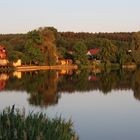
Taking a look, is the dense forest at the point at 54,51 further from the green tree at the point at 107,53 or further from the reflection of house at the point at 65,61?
the reflection of house at the point at 65,61

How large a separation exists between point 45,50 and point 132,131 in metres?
38.0

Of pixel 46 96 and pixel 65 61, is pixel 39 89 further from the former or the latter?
pixel 65 61

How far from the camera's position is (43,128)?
599 centimetres

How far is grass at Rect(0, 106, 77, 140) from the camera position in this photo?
5.45m

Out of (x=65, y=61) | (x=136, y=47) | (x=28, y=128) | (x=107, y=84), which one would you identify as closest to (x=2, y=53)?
(x=65, y=61)

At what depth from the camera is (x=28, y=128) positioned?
18.8 ft

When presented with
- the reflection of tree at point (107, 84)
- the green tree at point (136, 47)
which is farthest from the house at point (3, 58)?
the green tree at point (136, 47)

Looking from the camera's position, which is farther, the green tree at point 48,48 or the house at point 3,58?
the green tree at point 48,48

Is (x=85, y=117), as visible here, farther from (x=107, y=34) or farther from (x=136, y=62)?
(x=107, y=34)

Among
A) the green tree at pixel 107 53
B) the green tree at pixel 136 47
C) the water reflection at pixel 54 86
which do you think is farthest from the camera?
the green tree at pixel 136 47

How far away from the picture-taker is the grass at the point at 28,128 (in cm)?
545

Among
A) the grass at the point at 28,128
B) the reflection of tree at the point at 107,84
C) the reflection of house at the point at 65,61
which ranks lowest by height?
the reflection of tree at the point at 107,84

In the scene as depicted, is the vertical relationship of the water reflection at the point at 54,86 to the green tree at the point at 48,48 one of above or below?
below

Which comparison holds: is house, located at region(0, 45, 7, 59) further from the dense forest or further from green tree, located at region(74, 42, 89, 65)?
green tree, located at region(74, 42, 89, 65)
